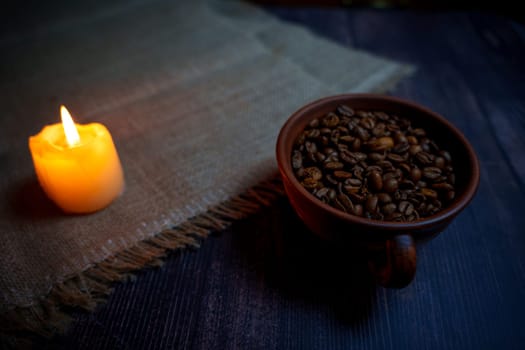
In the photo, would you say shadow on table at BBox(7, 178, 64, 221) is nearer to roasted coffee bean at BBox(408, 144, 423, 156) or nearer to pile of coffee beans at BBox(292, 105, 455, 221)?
pile of coffee beans at BBox(292, 105, 455, 221)

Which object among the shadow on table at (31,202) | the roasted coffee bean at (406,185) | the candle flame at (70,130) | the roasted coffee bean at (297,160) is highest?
the candle flame at (70,130)

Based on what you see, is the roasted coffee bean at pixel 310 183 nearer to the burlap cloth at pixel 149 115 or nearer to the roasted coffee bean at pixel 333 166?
the roasted coffee bean at pixel 333 166

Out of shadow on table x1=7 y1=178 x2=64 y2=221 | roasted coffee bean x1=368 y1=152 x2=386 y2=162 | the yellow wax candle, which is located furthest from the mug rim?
shadow on table x1=7 y1=178 x2=64 y2=221

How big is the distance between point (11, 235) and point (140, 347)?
318 mm

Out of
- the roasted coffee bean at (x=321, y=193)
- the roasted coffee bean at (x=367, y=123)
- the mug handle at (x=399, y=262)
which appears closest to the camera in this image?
the mug handle at (x=399, y=262)

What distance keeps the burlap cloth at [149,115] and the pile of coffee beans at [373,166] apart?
16cm

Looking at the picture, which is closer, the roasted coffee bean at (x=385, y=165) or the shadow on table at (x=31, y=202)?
the roasted coffee bean at (x=385, y=165)

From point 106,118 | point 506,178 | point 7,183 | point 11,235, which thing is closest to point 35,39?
point 106,118

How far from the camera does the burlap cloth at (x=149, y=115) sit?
2.11 feet

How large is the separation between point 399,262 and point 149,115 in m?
Answer: 0.68

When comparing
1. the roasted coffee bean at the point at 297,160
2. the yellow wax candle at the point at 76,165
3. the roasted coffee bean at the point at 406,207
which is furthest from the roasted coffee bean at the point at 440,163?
the yellow wax candle at the point at 76,165

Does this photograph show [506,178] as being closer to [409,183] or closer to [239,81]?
[409,183]

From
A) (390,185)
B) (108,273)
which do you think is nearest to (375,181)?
(390,185)

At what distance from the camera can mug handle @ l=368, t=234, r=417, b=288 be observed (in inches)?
18.2
